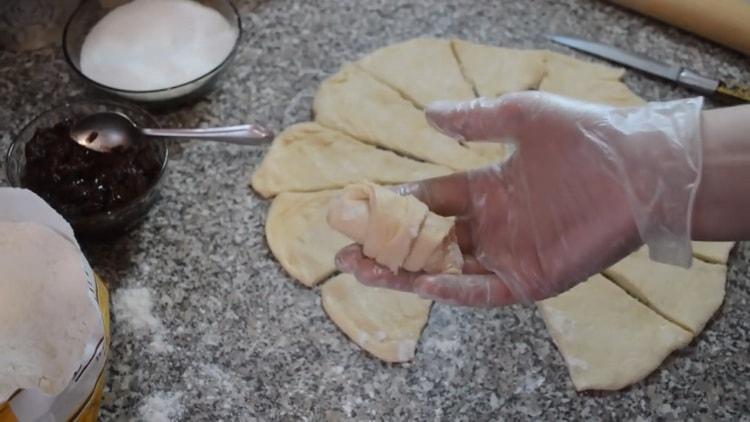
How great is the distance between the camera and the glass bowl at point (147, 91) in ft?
5.02

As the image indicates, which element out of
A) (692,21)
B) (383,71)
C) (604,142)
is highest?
(604,142)

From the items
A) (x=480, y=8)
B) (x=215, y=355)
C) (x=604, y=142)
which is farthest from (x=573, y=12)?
(x=215, y=355)

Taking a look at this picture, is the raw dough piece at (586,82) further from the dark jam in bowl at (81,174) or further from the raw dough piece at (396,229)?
the dark jam in bowl at (81,174)

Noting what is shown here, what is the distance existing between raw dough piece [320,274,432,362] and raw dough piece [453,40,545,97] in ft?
1.67

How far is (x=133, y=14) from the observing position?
65.6 inches

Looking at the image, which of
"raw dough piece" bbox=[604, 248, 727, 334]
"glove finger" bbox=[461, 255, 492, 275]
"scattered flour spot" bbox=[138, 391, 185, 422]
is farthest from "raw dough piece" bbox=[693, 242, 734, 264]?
"scattered flour spot" bbox=[138, 391, 185, 422]

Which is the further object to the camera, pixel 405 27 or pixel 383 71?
pixel 405 27

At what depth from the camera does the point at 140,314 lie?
135 centimetres

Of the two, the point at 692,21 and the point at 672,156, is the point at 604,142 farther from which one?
the point at 692,21

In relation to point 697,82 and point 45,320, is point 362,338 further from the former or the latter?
point 697,82

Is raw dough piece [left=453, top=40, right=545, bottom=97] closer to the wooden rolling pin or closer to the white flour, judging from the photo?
the wooden rolling pin

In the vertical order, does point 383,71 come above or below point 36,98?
above

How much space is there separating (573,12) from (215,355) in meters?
1.13

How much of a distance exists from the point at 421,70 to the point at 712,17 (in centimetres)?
65
